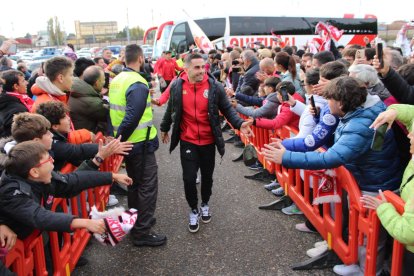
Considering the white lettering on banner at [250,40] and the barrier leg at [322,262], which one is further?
the white lettering on banner at [250,40]

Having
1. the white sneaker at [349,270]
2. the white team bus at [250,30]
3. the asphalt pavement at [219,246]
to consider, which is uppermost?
the white team bus at [250,30]

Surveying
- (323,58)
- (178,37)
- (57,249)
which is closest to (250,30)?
(178,37)

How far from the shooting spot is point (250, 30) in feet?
73.0

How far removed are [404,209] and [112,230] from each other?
70.2 inches

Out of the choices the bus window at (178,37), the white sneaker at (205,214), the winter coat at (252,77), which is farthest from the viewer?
the bus window at (178,37)

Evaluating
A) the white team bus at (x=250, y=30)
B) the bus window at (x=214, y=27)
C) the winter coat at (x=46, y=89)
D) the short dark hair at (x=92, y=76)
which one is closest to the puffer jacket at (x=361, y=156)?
the winter coat at (x=46, y=89)

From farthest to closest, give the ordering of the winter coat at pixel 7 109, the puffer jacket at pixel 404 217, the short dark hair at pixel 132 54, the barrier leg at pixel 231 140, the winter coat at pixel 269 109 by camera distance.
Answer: the barrier leg at pixel 231 140 < the winter coat at pixel 269 109 < the short dark hair at pixel 132 54 < the winter coat at pixel 7 109 < the puffer jacket at pixel 404 217

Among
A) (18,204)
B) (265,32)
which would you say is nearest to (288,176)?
(18,204)

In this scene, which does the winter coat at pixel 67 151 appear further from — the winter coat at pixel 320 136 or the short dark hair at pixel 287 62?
the short dark hair at pixel 287 62

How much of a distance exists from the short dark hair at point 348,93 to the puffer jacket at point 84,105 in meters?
2.85

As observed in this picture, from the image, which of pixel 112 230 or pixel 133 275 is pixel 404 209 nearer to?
pixel 112 230

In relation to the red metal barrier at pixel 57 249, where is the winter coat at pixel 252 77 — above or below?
above

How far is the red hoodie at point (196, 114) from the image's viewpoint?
4145 mm

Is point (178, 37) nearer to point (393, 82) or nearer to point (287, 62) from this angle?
point (287, 62)
